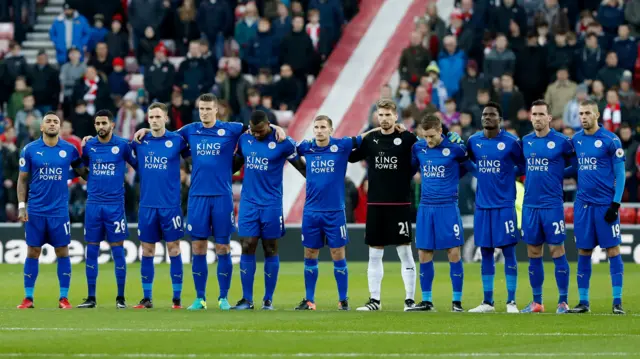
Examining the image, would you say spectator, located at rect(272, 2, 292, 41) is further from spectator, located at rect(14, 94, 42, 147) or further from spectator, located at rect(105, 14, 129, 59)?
spectator, located at rect(14, 94, 42, 147)

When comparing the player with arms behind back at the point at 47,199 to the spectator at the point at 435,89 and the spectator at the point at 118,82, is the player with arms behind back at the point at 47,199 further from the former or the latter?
the spectator at the point at 118,82

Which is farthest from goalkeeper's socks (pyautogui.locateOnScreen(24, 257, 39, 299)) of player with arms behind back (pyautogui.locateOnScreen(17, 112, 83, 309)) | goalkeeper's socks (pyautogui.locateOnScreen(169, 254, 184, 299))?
goalkeeper's socks (pyautogui.locateOnScreen(169, 254, 184, 299))

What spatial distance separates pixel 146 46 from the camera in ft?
109

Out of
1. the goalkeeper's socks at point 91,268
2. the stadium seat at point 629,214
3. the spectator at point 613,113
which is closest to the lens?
the goalkeeper's socks at point 91,268

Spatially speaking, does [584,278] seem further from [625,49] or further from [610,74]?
[625,49]

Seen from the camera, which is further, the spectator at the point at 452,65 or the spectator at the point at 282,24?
the spectator at the point at 282,24

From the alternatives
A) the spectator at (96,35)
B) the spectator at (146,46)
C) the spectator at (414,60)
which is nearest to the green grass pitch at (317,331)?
the spectator at (414,60)

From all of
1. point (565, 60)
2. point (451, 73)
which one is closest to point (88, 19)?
point (451, 73)

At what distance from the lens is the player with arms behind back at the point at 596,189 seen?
1792cm

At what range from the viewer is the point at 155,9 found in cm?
3347

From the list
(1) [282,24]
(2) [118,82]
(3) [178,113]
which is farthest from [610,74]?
(2) [118,82]

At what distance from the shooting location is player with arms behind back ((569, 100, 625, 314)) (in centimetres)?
1792

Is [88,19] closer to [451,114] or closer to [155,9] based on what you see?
[155,9]

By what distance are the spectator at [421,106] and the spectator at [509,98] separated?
4.59ft
